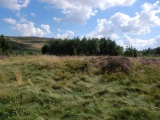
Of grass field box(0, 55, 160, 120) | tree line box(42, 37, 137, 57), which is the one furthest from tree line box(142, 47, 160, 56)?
grass field box(0, 55, 160, 120)

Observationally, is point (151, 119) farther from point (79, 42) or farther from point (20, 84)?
point (79, 42)

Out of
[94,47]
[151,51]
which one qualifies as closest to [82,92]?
[94,47]

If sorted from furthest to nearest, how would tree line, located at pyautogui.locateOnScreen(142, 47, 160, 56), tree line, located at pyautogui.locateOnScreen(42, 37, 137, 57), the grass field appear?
tree line, located at pyautogui.locateOnScreen(142, 47, 160, 56), tree line, located at pyautogui.locateOnScreen(42, 37, 137, 57), the grass field

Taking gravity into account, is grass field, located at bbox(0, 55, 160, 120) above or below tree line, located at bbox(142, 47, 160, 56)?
below

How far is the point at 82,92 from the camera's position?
31.6ft

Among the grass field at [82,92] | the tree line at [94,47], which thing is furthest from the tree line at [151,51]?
the grass field at [82,92]

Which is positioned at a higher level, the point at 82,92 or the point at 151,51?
the point at 151,51

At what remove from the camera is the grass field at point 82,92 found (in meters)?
7.18

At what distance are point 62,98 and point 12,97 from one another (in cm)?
200

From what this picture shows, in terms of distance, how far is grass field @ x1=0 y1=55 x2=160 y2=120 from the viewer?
23.6 ft

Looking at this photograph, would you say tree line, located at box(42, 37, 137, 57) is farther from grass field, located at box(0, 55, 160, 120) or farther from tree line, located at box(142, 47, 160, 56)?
Result: tree line, located at box(142, 47, 160, 56)

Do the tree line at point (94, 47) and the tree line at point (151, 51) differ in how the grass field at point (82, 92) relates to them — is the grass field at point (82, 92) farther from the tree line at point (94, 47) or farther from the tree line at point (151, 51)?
the tree line at point (151, 51)

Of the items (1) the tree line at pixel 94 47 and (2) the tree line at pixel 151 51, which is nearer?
(1) the tree line at pixel 94 47

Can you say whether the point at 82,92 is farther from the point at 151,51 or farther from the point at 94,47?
the point at 151,51
